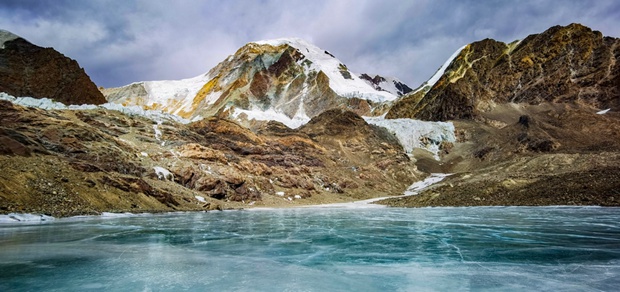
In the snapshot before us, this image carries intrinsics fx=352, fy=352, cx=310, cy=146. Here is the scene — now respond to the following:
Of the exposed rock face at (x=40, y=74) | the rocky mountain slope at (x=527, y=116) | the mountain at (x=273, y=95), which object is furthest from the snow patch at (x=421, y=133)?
the exposed rock face at (x=40, y=74)

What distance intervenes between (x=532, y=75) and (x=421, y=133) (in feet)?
140

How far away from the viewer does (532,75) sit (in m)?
113

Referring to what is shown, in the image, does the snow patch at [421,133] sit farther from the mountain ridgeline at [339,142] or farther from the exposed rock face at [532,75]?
the exposed rock face at [532,75]

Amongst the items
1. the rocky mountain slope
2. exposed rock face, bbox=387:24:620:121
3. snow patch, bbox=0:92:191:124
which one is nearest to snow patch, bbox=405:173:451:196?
the rocky mountain slope

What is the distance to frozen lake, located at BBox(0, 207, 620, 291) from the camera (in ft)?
25.8

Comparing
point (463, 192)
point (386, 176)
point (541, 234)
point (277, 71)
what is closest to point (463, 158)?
point (386, 176)

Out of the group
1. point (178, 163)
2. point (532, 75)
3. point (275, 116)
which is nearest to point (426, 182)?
point (178, 163)

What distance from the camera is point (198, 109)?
182 meters

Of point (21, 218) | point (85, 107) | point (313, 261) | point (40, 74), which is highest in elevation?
point (40, 74)

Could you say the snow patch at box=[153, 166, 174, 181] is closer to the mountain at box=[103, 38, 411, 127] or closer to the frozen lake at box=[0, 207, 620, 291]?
the frozen lake at box=[0, 207, 620, 291]

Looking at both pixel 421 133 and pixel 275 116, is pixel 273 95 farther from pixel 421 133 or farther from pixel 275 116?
pixel 421 133

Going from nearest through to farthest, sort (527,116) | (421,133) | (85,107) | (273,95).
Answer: (85,107) < (527,116) < (421,133) < (273,95)

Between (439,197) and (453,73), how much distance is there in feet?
322

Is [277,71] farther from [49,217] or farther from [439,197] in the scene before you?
[49,217]
